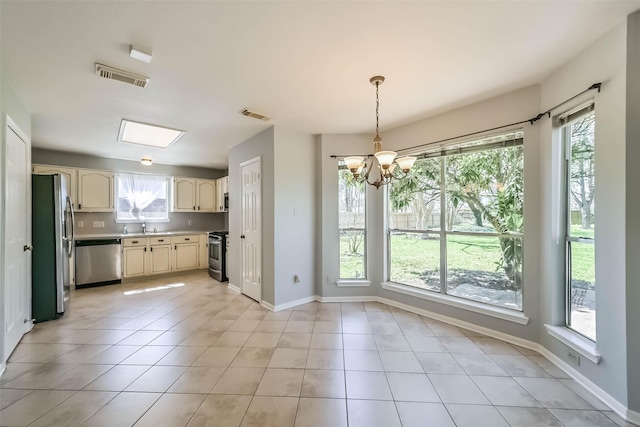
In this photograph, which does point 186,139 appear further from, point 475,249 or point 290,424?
point 475,249

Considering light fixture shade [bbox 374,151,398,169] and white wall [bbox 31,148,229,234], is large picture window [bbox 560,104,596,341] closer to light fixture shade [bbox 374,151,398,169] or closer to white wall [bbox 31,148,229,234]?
light fixture shade [bbox 374,151,398,169]

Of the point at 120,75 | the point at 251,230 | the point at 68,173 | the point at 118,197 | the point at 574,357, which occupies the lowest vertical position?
the point at 574,357

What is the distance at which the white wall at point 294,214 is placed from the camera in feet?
12.0

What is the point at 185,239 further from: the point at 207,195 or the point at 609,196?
the point at 609,196

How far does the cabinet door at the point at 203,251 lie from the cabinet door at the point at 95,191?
6.07 ft

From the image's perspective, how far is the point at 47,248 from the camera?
3234 millimetres

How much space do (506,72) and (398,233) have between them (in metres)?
2.21

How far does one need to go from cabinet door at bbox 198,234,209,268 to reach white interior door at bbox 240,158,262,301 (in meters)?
2.21

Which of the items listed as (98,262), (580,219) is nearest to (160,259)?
(98,262)

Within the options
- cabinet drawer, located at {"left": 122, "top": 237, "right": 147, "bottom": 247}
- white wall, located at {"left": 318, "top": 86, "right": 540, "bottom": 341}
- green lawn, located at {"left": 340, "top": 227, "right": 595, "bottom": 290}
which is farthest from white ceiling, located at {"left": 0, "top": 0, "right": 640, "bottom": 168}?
cabinet drawer, located at {"left": 122, "top": 237, "right": 147, "bottom": 247}

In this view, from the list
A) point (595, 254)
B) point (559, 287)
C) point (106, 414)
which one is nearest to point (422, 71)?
point (595, 254)

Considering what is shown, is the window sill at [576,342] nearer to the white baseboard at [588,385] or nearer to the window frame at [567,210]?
the window frame at [567,210]

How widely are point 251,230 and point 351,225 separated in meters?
1.58

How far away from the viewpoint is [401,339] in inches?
107
